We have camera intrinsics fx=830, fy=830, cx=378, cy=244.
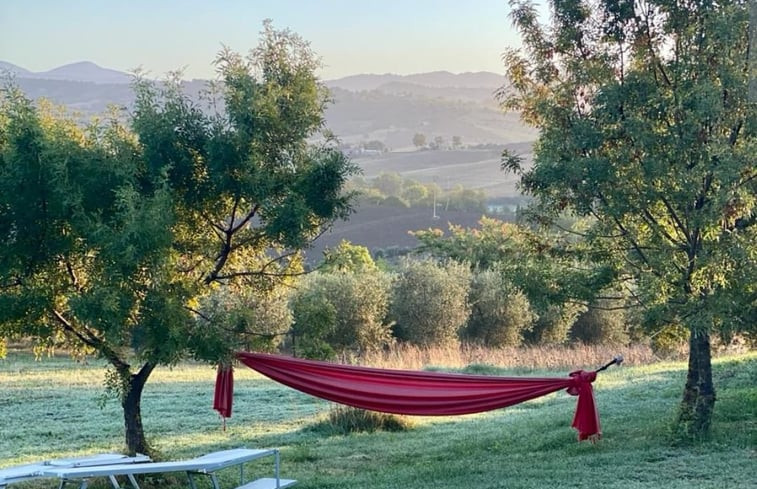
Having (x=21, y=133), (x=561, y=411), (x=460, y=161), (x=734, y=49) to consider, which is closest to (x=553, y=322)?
(x=561, y=411)

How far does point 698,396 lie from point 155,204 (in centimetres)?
446

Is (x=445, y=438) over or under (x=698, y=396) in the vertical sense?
under

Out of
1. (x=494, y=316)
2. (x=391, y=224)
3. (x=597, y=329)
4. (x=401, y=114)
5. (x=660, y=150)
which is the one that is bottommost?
(x=597, y=329)

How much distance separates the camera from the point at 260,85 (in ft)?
19.3

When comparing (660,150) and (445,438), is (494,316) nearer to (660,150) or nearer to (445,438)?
(445,438)

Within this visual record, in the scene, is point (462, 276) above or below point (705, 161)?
below

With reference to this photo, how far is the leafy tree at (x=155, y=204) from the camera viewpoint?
17.4 ft

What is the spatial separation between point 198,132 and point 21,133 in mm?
1163

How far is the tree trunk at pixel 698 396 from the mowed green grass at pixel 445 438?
154 mm

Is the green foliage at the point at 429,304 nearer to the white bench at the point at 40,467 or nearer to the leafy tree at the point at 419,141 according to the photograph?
the white bench at the point at 40,467

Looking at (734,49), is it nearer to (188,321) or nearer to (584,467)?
(584,467)

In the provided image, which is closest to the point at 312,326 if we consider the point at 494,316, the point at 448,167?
the point at 494,316

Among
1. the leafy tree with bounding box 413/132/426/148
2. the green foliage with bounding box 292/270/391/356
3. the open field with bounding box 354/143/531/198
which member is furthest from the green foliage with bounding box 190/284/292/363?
the leafy tree with bounding box 413/132/426/148

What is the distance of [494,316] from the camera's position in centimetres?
2055
